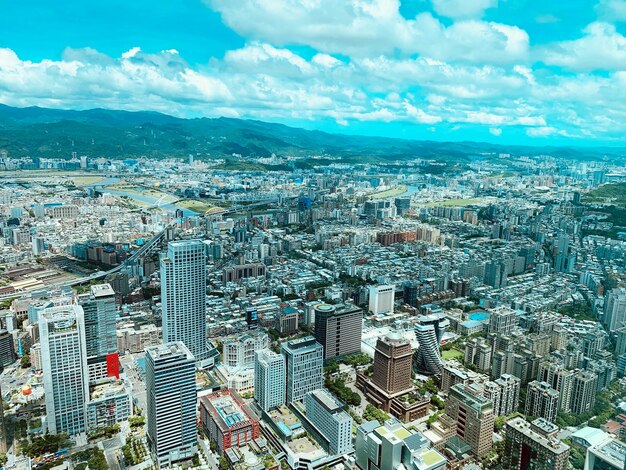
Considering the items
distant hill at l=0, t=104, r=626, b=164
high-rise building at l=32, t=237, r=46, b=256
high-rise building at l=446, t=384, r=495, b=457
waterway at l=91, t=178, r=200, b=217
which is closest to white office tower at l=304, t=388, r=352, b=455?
high-rise building at l=446, t=384, r=495, b=457

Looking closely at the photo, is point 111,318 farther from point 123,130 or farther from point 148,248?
point 123,130

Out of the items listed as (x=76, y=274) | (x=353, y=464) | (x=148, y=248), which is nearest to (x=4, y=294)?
(x=76, y=274)

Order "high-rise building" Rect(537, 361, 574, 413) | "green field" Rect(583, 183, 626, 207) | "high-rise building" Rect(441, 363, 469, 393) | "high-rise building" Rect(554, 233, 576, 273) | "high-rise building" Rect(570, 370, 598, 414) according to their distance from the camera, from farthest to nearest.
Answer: "green field" Rect(583, 183, 626, 207) < "high-rise building" Rect(554, 233, 576, 273) < "high-rise building" Rect(441, 363, 469, 393) < "high-rise building" Rect(537, 361, 574, 413) < "high-rise building" Rect(570, 370, 598, 414)

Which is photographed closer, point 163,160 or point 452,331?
point 452,331

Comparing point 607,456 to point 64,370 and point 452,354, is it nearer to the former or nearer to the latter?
point 452,354

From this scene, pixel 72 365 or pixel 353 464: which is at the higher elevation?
pixel 72 365

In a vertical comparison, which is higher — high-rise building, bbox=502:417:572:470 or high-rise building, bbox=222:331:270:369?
high-rise building, bbox=502:417:572:470

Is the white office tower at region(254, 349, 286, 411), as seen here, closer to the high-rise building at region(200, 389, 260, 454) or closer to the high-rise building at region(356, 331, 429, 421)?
the high-rise building at region(200, 389, 260, 454)
